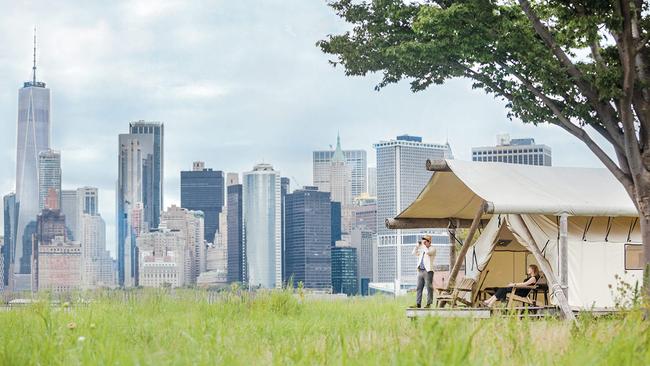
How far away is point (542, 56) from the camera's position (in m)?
19.3

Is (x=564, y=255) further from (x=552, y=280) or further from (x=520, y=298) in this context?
(x=520, y=298)

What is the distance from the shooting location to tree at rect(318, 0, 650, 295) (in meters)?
17.5

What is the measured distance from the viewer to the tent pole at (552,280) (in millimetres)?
17938

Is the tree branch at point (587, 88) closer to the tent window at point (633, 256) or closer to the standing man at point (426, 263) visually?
the tent window at point (633, 256)

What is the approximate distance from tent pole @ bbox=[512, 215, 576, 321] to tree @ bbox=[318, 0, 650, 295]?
62.7 inches

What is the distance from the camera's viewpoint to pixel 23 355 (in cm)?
781

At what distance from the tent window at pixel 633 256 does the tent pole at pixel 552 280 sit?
5.50ft

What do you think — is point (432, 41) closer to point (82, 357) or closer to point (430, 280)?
point (430, 280)

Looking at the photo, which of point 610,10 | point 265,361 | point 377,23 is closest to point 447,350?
point 265,361

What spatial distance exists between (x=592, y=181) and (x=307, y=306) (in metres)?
5.96

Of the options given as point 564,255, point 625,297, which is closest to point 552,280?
point 564,255

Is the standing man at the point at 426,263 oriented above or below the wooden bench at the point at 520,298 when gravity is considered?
above

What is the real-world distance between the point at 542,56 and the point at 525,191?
267cm

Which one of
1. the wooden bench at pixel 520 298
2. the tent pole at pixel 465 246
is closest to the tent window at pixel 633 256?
the wooden bench at pixel 520 298
